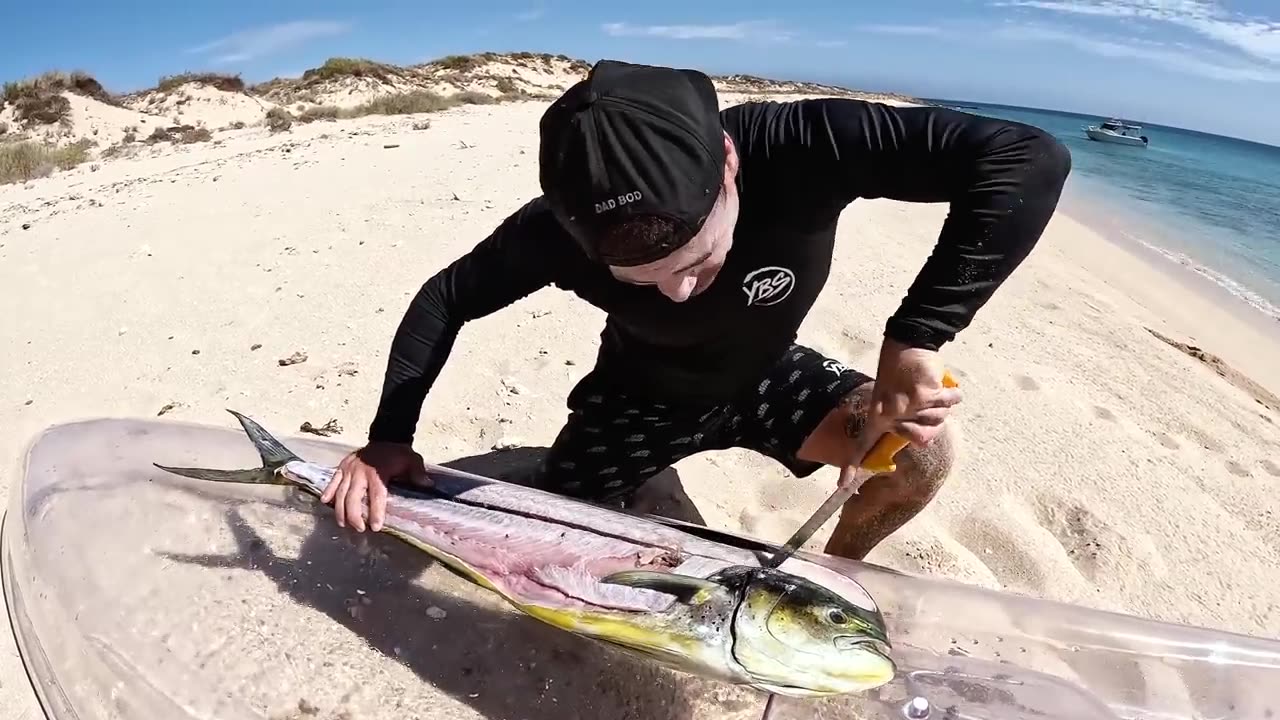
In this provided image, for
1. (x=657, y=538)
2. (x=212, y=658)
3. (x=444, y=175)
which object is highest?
(x=444, y=175)

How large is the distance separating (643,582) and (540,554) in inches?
12.6

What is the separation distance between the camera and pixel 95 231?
6.43 m

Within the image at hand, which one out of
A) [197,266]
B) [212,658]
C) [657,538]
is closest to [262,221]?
[197,266]

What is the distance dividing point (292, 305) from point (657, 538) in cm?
347

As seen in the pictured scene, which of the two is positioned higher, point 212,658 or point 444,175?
point 444,175

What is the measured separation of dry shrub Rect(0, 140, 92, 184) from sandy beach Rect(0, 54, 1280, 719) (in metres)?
3.08

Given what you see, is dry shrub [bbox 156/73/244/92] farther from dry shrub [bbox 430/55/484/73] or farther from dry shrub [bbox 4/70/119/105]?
dry shrub [bbox 430/55/484/73]

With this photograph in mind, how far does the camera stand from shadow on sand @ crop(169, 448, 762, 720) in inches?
70.7

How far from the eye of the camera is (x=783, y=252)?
1.97 metres

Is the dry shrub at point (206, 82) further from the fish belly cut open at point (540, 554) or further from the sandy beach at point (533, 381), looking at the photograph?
the fish belly cut open at point (540, 554)

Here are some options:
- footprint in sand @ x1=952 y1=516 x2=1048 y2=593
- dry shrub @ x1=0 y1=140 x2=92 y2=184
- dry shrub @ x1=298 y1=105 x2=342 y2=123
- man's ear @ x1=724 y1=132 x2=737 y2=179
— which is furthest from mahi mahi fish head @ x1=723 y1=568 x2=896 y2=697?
dry shrub @ x1=298 y1=105 x2=342 y2=123

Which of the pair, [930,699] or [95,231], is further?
[95,231]

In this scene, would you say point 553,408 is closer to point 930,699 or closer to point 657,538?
point 657,538

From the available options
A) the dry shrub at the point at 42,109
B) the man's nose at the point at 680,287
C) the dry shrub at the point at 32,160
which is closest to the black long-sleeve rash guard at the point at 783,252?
the man's nose at the point at 680,287
